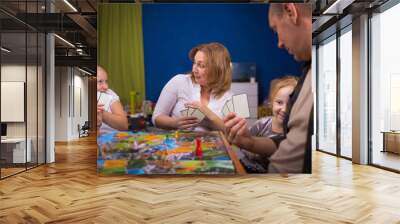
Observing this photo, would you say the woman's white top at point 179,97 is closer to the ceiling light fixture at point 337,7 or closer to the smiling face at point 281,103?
the smiling face at point 281,103

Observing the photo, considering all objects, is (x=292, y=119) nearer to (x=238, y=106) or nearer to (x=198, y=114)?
(x=238, y=106)

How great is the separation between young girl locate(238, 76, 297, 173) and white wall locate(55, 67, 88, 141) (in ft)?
37.3

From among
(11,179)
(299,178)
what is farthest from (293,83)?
(11,179)

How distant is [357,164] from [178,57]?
14.7 ft

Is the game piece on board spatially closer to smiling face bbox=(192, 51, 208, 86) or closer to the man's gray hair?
smiling face bbox=(192, 51, 208, 86)

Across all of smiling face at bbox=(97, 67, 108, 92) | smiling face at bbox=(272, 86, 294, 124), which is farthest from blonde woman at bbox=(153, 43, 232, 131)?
smiling face at bbox=(97, 67, 108, 92)

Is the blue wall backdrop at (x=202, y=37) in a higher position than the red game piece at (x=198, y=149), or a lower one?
higher

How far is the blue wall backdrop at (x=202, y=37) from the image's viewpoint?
6.70 metres

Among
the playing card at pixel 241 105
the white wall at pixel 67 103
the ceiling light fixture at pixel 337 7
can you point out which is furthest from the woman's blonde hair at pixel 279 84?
the white wall at pixel 67 103

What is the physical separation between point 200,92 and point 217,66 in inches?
20.1

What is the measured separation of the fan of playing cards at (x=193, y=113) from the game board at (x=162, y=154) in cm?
27

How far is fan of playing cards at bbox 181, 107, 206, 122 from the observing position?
21.7 feet

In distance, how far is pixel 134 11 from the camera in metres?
6.77

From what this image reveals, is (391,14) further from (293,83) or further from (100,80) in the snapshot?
(100,80)
